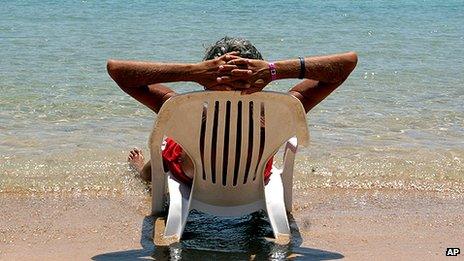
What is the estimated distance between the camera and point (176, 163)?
4344mm

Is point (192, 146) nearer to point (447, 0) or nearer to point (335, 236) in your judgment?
point (335, 236)

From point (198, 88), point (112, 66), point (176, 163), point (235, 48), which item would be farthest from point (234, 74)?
point (198, 88)

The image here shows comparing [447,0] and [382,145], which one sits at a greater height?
[447,0]

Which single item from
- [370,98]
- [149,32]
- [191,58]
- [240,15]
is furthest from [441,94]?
[240,15]

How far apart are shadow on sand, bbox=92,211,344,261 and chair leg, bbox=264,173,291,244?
0.07m

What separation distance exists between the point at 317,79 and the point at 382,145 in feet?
8.34

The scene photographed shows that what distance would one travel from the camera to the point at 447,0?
21984mm

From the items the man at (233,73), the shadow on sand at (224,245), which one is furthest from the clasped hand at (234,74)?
the shadow on sand at (224,245)

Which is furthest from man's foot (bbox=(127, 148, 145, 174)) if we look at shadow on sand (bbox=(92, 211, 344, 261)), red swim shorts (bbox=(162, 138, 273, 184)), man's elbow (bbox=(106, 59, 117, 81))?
man's elbow (bbox=(106, 59, 117, 81))

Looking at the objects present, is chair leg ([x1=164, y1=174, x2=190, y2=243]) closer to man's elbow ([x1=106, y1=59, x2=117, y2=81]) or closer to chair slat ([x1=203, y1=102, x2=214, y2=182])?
chair slat ([x1=203, y1=102, x2=214, y2=182])

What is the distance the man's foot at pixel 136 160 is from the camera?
17.8 feet

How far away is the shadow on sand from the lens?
3.79m

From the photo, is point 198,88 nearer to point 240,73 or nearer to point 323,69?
point 323,69

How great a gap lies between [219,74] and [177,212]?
2.70 feet
